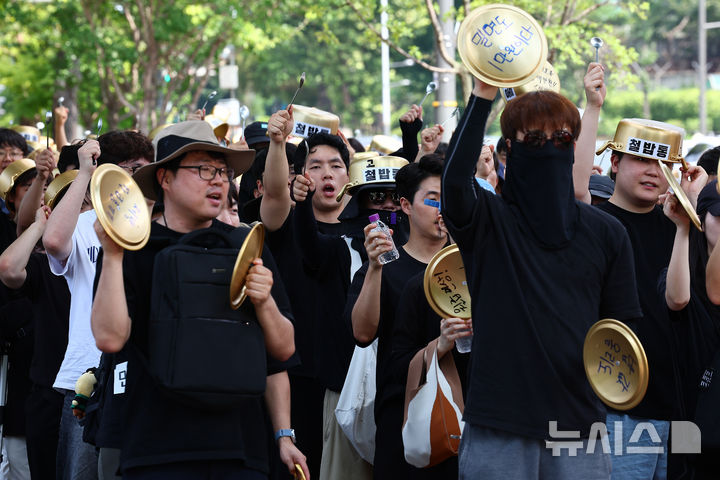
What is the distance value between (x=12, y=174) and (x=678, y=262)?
14.8 ft

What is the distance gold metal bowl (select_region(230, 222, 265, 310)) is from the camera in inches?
152

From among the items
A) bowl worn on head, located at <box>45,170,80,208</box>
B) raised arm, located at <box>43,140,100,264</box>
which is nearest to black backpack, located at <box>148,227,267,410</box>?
raised arm, located at <box>43,140,100,264</box>

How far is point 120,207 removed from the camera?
3818 millimetres

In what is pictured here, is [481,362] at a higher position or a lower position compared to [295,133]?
lower

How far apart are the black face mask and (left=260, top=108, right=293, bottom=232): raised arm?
161 cm

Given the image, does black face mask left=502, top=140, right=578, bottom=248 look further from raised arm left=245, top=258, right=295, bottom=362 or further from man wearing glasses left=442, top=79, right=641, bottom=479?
raised arm left=245, top=258, right=295, bottom=362

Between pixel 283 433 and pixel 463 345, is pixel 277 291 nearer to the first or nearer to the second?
pixel 283 433

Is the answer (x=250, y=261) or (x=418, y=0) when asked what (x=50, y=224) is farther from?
(x=418, y=0)

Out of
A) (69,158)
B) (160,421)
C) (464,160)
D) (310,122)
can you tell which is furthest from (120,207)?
(310,122)

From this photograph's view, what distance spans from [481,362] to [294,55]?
5739cm

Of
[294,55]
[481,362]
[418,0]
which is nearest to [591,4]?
[418,0]

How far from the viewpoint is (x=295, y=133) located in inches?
307

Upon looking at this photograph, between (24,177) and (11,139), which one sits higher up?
(11,139)

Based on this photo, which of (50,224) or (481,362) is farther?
(50,224)
